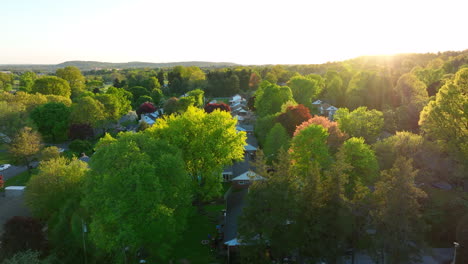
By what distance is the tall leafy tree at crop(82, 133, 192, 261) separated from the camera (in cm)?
1439

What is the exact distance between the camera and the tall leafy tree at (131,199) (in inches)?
567

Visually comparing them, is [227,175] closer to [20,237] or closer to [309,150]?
[309,150]

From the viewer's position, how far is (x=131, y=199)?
1455cm

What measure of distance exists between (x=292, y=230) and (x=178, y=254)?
824cm

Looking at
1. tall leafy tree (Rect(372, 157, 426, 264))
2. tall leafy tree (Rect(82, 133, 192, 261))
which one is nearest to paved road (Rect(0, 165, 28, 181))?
tall leafy tree (Rect(82, 133, 192, 261))

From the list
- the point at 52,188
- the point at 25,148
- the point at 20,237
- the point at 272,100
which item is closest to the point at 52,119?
the point at 25,148

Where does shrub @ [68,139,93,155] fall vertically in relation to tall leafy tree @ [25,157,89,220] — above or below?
below

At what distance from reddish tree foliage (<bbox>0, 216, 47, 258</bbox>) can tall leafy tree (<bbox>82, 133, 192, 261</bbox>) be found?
10.8ft

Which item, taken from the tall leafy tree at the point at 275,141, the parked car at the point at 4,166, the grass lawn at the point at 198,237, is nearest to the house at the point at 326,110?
the tall leafy tree at the point at 275,141

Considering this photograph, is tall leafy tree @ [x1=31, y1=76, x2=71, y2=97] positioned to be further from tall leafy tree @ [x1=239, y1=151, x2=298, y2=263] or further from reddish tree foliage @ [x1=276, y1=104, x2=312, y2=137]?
tall leafy tree @ [x1=239, y1=151, x2=298, y2=263]

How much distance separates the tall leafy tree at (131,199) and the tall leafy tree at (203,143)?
510 centimetres

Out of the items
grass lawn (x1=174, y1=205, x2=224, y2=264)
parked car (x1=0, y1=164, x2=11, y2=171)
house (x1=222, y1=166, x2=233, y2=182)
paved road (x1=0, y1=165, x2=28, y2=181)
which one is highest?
house (x1=222, y1=166, x2=233, y2=182)

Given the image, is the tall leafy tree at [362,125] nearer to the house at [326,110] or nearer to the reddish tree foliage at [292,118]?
the reddish tree foliage at [292,118]

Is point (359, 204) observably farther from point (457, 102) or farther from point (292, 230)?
point (457, 102)
